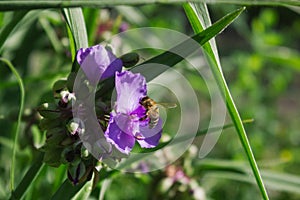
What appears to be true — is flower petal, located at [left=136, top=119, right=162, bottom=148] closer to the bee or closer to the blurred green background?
the bee

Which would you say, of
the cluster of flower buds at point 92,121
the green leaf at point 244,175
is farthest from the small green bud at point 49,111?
the green leaf at point 244,175

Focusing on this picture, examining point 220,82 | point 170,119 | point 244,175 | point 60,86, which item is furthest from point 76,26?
point 170,119

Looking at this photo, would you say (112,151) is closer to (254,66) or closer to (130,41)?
(130,41)

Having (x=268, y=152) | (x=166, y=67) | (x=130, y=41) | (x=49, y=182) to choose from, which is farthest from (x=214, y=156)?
(x=166, y=67)

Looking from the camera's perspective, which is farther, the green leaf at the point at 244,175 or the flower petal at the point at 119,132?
the green leaf at the point at 244,175

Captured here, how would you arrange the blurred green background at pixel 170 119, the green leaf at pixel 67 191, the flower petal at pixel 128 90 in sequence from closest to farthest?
the flower petal at pixel 128 90 → the green leaf at pixel 67 191 → the blurred green background at pixel 170 119

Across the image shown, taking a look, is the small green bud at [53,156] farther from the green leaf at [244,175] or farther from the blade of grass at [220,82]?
the green leaf at [244,175]
